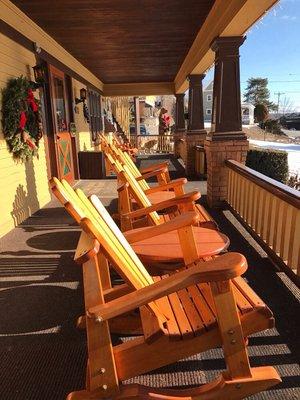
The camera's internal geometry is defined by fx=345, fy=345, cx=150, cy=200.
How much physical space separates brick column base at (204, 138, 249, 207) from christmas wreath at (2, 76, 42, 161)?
261cm

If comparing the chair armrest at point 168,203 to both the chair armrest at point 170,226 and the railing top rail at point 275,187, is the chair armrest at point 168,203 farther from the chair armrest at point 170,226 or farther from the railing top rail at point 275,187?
the railing top rail at point 275,187

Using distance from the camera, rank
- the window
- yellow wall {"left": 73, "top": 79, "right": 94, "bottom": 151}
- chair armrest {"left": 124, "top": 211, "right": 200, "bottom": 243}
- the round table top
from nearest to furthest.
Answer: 1. chair armrest {"left": 124, "top": 211, "right": 200, "bottom": 243}
2. the round table top
3. yellow wall {"left": 73, "top": 79, "right": 94, "bottom": 151}
4. the window

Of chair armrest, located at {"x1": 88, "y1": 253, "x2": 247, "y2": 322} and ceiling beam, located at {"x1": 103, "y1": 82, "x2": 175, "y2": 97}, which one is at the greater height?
ceiling beam, located at {"x1": 103, "y1": 82, "x2": 175, "y2": 97}

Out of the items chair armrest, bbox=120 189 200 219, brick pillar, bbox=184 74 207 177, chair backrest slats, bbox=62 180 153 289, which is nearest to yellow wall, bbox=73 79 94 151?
brick pillar, bbox=184 74 207 177

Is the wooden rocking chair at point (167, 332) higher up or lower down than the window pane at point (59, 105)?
lower down

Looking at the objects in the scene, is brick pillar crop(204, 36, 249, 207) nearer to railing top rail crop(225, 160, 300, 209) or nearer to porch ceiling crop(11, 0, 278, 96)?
porch ceiling crop(11, 0, 278, 96)

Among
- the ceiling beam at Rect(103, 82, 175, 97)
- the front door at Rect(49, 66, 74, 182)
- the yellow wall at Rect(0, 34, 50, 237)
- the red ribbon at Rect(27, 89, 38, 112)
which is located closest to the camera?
the yellow wall at Rect(0, 34, 50, 237)

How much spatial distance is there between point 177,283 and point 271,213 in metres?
2.26

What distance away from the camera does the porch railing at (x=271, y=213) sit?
2746 mm

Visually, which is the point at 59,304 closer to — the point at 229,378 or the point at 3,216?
the point at 229,378

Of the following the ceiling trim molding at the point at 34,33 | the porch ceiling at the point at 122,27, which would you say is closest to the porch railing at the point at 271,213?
the porch ceiling at the point at 122,27

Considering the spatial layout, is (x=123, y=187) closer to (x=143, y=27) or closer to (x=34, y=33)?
(x=143, y=27)

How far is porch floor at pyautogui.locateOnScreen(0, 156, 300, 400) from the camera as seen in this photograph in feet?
5.94

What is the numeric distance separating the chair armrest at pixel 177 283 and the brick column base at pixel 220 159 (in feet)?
12.7
